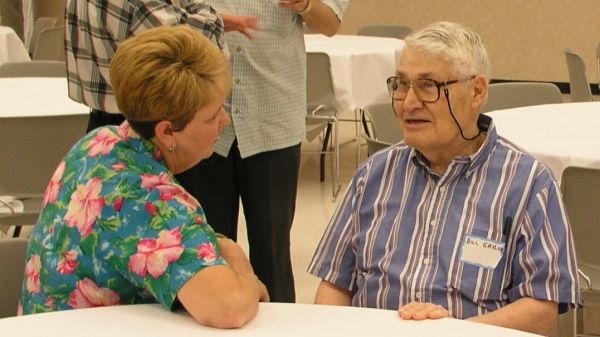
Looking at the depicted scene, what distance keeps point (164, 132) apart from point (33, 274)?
393 millimetres

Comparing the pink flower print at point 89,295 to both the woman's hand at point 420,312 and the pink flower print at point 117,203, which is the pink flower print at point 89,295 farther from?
the woman's hand at point 420,312

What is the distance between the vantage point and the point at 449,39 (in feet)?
7.66

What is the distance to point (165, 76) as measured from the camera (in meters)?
1.93

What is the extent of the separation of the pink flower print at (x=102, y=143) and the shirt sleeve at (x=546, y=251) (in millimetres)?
926

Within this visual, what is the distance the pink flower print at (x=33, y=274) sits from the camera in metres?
2.01

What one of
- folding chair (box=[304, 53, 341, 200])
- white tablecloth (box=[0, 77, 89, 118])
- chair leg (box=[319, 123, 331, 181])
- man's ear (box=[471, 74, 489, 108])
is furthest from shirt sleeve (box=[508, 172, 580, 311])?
chair leg (box=[319, 123, 331, 181])

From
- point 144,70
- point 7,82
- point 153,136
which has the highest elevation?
point 144,70

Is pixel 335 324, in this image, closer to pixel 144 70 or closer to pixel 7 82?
pixel 144 70

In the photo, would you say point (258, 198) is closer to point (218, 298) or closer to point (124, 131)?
point (124, 131)

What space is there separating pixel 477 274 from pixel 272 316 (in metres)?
0.56

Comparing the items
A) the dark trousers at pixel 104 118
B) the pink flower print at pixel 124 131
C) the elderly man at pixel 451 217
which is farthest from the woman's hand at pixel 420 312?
the dark trousers at pixel 104 118

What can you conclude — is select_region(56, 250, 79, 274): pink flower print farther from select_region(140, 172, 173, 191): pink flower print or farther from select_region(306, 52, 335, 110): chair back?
select_region(306, 52, 335, 110): chair back

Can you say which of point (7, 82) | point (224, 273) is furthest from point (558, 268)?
point (7, 82)

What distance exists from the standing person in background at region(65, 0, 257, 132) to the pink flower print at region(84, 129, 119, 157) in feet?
2.65
